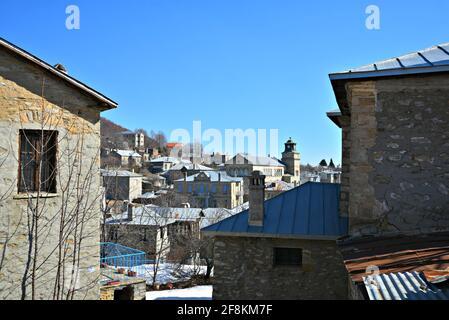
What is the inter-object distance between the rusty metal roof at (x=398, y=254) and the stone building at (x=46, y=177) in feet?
14.6

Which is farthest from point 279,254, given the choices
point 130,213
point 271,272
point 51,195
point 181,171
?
point 181,171

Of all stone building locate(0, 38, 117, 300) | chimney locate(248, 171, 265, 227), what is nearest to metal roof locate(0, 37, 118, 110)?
stone building locate(0, 38, 117, 300)

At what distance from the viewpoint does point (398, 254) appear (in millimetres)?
5523

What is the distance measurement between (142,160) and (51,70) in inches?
3457

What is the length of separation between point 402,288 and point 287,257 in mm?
5398

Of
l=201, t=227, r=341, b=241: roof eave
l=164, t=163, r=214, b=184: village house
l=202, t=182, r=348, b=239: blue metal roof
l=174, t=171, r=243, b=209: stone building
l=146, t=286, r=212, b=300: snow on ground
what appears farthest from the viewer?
l=164, t=163, r=214, b=184: village house

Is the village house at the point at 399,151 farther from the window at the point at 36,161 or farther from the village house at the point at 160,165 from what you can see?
the village house at the point at 160,165

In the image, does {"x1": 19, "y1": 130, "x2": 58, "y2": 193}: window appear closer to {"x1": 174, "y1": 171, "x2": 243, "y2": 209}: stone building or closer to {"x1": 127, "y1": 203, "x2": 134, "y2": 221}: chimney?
{"x1": 127, "y1": 203, "x2": 134, "y2": 221}: chimney

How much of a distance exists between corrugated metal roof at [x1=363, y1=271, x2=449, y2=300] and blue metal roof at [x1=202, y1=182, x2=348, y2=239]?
14.9 feet

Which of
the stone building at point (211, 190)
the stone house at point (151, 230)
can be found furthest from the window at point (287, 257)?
the stone building at point (211, 190)

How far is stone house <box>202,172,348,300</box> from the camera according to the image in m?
9.00
